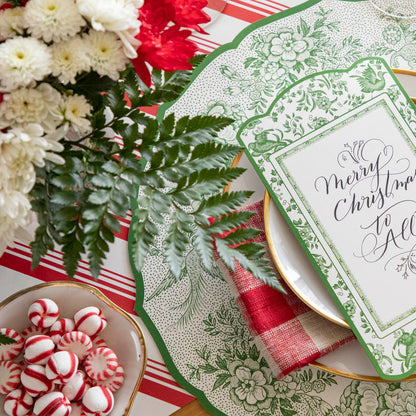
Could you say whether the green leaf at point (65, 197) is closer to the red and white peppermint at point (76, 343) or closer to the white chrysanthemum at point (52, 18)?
the white chrysanthemum at point (52, 18)

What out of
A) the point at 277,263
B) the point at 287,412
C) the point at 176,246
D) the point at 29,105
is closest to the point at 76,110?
the point at 29,105

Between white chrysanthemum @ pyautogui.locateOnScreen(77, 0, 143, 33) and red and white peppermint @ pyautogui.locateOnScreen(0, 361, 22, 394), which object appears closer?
white chrysanthemum @ pyautogui.locateOnScreen(77, 0, 143, 33)

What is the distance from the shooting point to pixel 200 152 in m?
0.56

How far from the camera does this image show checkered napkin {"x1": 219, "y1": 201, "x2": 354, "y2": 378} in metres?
0.74

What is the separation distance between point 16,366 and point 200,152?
0.39 m

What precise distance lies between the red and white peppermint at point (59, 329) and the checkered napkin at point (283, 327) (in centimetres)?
22

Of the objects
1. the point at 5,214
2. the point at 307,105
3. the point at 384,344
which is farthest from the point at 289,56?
the point at 5,214

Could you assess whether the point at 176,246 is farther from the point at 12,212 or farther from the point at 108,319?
the point at 108,319

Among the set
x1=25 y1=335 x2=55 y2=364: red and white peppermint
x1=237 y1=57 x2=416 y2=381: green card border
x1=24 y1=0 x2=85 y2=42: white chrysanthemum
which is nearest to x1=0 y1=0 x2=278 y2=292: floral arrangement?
x1=24 y1=0 x2=85 y2=42: white chrysanthemum

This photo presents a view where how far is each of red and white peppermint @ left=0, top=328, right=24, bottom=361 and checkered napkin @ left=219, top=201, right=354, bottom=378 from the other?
0.28 m

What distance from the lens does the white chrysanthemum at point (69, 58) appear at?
46 centimetres

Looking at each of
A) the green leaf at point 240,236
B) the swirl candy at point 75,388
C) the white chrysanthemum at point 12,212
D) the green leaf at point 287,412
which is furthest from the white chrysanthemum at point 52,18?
the green leaf at point 287,412

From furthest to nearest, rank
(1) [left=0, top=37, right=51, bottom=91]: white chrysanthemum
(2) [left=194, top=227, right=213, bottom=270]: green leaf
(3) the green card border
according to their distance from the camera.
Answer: (3) the green card border → (2) [left=194, top=227, right=213, bottom=270]: green leaf → (1) [left=0, top=37, right=51, bottom=91]: white chrysanthemum

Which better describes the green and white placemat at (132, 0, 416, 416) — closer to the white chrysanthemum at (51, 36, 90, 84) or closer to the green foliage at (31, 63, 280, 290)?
the green foliage at (31, 63, 280, 290)
